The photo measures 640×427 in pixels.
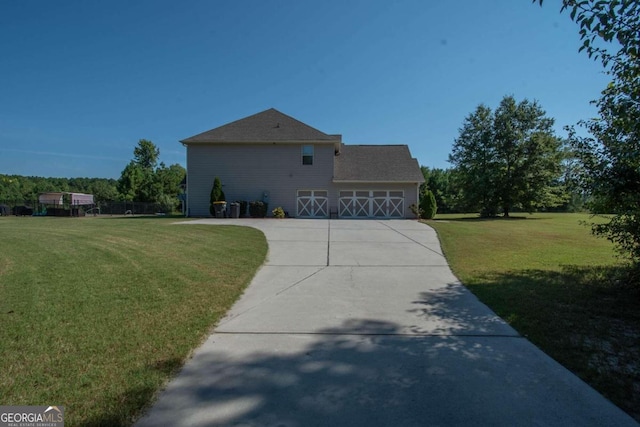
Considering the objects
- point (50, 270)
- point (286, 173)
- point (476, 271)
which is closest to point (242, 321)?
point (50, 270)

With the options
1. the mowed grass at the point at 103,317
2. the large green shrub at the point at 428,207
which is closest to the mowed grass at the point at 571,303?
the mowed grass at the point at 103,317

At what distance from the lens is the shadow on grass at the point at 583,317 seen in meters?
3.08

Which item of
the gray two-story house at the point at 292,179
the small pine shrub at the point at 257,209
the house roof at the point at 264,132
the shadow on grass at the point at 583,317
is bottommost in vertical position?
the shadow on grass at the point at 583,317

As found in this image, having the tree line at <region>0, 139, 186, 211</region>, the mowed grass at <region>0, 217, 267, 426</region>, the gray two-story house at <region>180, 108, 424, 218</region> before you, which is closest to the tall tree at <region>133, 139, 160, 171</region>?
the tree line at <region>0, 139, 186, 211</region>

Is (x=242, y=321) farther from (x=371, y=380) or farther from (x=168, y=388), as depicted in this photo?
(x=371, y=380)

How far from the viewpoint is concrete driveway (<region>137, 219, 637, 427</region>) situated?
249 cm

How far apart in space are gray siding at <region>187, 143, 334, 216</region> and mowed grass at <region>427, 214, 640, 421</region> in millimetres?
13827

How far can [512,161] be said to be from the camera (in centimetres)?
2833

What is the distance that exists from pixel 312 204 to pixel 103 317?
19.3 meters

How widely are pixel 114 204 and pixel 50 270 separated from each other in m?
35.1

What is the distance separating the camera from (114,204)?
36.6 meters

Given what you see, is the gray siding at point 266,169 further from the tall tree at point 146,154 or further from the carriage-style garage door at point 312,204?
the tall tree at point 146,154

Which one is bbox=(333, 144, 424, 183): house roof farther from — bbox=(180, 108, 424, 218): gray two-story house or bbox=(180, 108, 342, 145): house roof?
bbox=(180, 108, 342, 145): house roof
